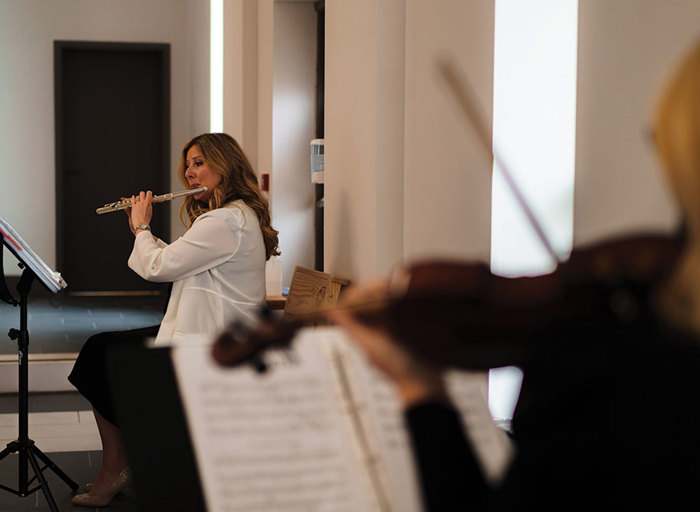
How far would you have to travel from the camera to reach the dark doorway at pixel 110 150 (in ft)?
19.2

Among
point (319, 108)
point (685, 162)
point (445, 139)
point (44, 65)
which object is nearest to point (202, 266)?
point (445, 139)

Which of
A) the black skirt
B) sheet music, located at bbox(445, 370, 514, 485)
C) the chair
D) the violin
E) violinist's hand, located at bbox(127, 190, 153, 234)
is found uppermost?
the violin

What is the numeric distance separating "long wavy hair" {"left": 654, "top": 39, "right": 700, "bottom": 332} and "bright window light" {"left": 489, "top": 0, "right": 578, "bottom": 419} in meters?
1.10

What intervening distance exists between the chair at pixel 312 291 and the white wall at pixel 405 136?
68 millimetres

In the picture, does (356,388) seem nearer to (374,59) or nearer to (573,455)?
(573,455)

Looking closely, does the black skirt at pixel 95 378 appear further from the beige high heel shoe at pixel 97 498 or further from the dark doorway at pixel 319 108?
the dark doorway at pixel 319 108

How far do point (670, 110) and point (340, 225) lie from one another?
2.18 metres

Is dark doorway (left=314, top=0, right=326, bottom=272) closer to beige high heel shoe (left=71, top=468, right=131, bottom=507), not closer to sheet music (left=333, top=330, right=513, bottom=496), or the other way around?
beige high heel shoe (left=71, top=468, right=131, bottom=507)

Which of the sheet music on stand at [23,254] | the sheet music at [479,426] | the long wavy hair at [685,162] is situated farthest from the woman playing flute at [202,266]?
the long wavy hair at [685,162]

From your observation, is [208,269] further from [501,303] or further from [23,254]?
[501,303]

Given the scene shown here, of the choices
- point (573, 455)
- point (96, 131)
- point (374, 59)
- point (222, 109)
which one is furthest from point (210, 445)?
point (96, 131)

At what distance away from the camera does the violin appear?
799 mm

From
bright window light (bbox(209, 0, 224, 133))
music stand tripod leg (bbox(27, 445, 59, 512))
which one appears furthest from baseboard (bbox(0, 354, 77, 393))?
bright window light (bbox(209, 0, 224, 133))

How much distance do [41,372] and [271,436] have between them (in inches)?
142
